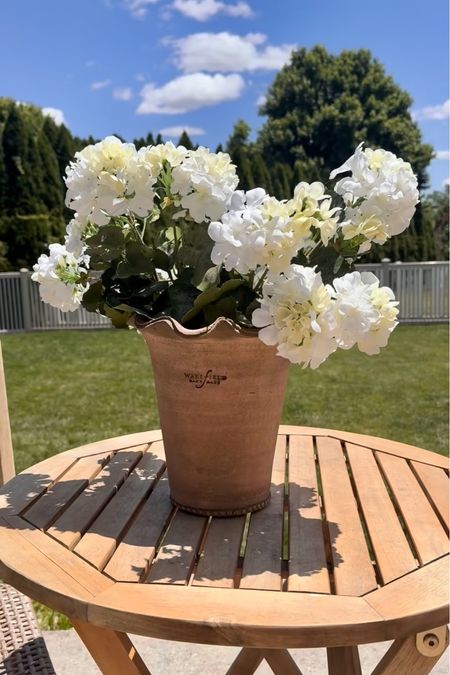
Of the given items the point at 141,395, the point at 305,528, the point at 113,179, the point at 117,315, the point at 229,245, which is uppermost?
the point at 113,179

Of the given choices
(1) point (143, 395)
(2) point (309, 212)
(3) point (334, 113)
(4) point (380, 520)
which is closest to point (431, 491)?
(4) point (380, 520)

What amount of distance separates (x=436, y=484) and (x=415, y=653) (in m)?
0.47

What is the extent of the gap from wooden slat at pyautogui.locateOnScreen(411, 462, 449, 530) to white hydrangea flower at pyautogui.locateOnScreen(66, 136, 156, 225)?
29.7 inches

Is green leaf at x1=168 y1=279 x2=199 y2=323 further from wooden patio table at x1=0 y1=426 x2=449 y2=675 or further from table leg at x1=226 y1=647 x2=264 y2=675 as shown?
table leg at x1=226 y1=647 x2=264 y2=675

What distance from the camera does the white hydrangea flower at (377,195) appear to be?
102 centimetres

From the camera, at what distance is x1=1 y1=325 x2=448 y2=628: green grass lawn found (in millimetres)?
4129

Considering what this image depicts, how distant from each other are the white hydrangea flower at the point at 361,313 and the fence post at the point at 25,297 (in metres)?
9.11

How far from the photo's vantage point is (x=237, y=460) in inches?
44.2

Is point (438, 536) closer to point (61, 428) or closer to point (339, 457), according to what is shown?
point (339, 457)

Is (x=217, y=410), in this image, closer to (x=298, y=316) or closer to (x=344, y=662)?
(x=298, y=316)

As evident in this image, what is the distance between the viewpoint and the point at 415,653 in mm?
896

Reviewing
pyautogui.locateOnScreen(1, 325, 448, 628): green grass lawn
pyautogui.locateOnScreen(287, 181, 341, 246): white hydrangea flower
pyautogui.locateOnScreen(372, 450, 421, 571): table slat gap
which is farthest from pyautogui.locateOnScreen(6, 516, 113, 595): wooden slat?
pyautogui.locateOnScreen(1, 325, 448, 628): green grass lawn

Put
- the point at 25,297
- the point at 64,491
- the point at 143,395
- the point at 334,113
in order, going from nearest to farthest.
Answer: the point at 64,491
the point at 143,395
the point at 25,297
the point at 334,113

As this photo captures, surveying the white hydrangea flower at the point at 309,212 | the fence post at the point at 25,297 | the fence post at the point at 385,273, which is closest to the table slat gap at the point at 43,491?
the white hydrangea flower at the point at 309,212
